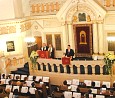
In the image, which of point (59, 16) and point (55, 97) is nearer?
point (55, 97)

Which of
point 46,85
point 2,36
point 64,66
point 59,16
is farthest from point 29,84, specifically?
point 59,16

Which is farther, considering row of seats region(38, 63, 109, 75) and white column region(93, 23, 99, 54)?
white column region(93, 23, 99, 54)

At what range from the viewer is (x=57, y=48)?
20125 mm

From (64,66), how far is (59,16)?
16.3 ft

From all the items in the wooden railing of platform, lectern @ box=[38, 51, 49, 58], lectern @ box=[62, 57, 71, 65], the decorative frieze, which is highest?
the decorative frieze

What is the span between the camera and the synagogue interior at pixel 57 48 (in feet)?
45.8

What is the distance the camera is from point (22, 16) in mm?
19531

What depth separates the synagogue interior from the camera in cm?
1395

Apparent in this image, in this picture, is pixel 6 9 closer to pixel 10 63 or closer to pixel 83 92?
pixel 10 63

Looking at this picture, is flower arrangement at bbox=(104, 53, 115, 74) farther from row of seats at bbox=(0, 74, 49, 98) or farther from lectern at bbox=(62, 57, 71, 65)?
row of seats at bbox=(0, 74, 49, 98)

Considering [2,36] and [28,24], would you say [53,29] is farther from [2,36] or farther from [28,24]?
[2,36]

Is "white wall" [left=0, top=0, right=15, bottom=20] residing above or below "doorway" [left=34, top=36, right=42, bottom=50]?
above

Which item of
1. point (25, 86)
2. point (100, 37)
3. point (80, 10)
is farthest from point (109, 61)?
point (80, 10)

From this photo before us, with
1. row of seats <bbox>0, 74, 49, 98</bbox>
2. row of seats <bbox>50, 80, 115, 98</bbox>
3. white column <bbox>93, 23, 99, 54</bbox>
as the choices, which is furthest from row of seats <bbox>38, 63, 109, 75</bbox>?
white column <bbox>93, 23, 99, 54</bbox>
